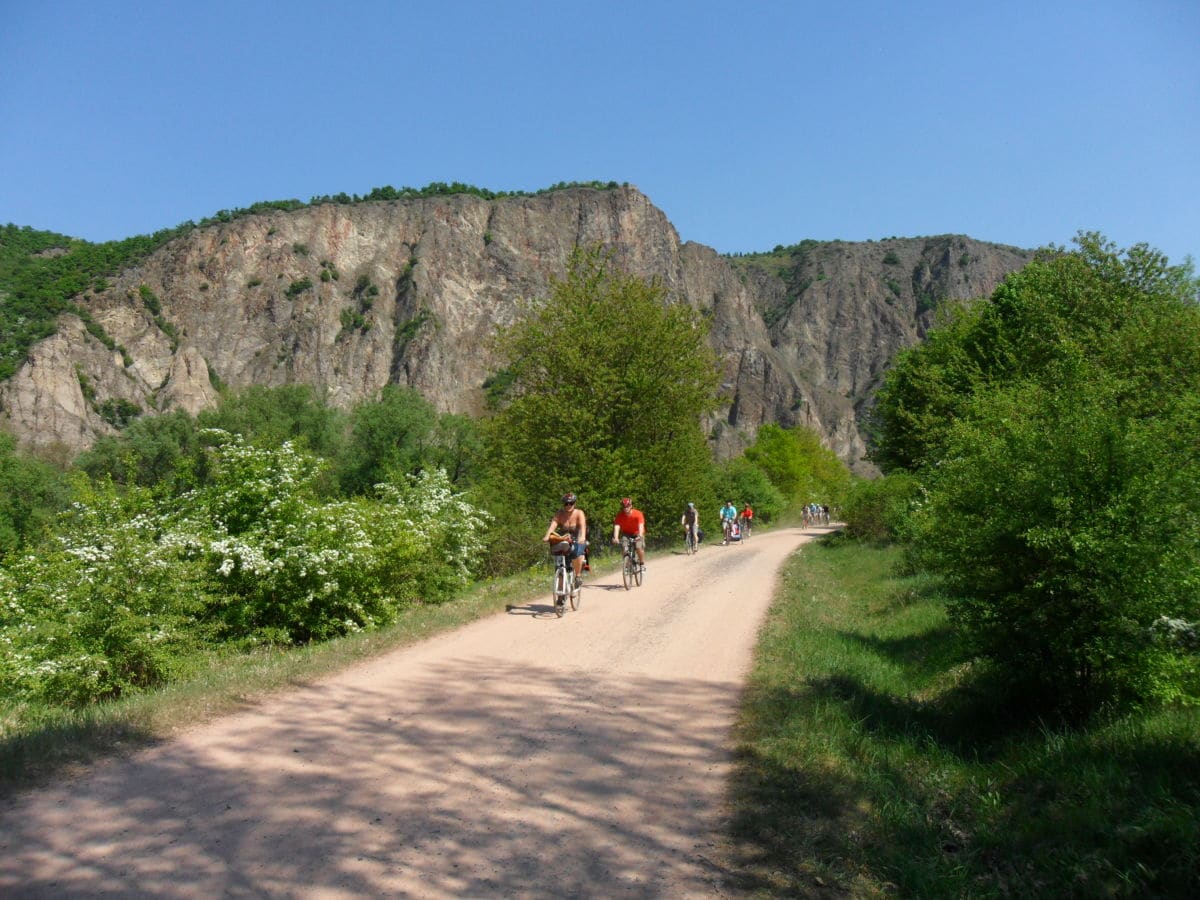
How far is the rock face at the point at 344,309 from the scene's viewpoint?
88438 mm

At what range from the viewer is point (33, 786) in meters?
4.75

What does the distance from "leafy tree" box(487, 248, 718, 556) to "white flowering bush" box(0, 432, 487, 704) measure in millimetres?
9189

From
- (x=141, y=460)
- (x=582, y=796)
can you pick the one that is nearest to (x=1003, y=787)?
(x=582, y=796)

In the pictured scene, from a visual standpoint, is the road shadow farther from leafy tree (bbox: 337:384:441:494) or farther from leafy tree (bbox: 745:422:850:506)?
leafy tree (bbox: 745:422:850:506)

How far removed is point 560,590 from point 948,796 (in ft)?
23.7

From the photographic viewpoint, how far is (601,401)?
82.1 ft

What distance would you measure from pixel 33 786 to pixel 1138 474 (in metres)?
8.17

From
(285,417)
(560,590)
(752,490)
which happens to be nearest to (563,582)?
(560,590)

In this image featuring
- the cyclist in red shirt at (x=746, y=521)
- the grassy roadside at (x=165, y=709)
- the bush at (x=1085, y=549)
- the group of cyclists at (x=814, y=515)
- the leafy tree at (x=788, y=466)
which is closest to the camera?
the grassy roadside at (x=165, y=709)

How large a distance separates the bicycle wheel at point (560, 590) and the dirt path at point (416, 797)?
3.60 metres

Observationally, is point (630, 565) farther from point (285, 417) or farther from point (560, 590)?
point (285, 417)

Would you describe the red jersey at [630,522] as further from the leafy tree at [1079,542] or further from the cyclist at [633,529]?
the leafy tree at [1079,542]

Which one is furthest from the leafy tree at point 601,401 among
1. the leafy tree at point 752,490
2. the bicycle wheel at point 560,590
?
the leafy tree at point 752,490

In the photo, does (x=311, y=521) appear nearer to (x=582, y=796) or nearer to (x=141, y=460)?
(x=582, y=796)
